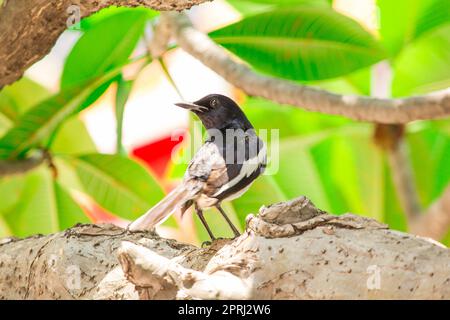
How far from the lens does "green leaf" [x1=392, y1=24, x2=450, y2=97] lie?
1.66 m

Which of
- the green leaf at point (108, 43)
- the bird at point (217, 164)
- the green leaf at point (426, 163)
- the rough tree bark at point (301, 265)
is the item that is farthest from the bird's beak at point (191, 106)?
the green leaf at point (426, 163)

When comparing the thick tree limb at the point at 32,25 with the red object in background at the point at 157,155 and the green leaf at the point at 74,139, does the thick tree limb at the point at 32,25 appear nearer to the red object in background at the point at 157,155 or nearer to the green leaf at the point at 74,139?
the green leaf at the point at 74,139

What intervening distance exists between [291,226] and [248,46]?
0.55m

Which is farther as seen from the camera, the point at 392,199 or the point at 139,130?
the point at 139,130

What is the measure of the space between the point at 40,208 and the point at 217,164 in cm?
76

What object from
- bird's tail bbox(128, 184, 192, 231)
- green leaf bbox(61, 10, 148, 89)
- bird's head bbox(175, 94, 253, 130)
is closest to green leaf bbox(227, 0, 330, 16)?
green leaf bbox(61, 10, 148, 89)

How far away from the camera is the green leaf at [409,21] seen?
1.51m

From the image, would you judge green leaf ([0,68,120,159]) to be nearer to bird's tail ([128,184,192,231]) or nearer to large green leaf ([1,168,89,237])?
large green leaf ([1,168,89,237])

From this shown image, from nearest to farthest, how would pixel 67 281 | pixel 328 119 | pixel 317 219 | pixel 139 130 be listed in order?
1. pixel 317 219
2. pixel 67 281
3. pixel 328 119
4. pixel 139 130

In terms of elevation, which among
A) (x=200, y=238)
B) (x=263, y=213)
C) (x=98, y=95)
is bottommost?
(x=200, y=238)

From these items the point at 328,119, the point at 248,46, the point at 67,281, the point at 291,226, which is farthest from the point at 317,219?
the point at 328,119

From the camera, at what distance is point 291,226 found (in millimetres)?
864
